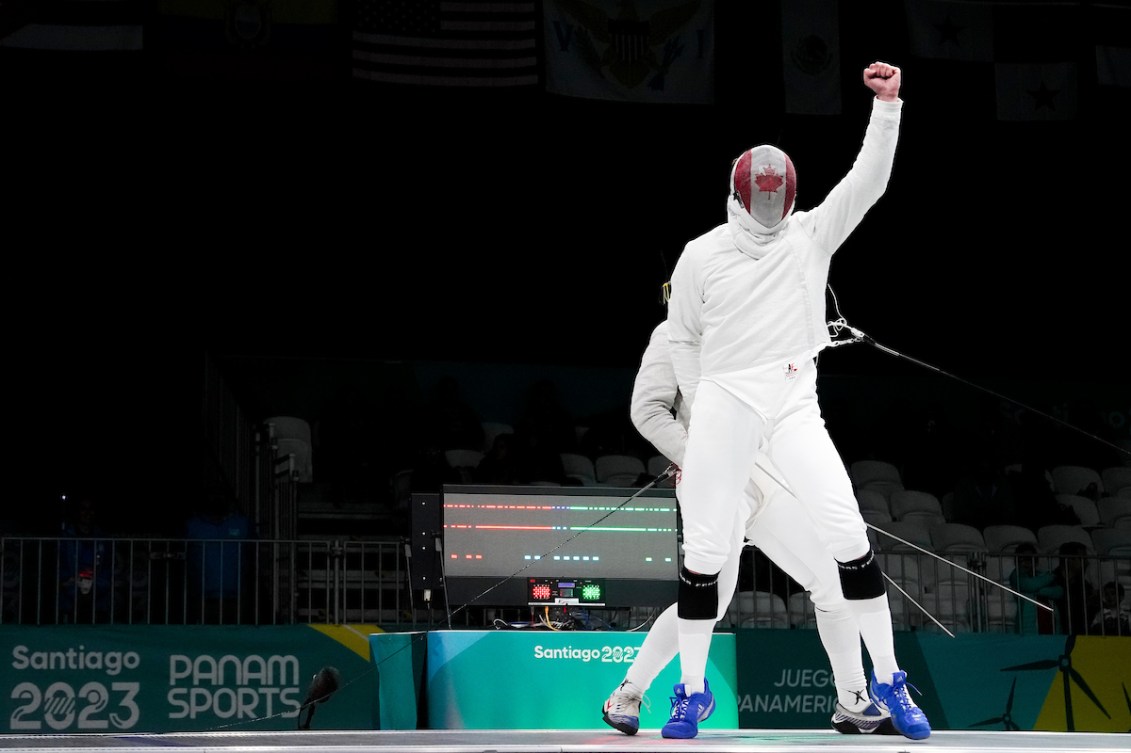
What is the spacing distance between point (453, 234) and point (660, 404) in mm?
8266

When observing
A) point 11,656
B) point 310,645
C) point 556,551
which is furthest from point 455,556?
point 11,656

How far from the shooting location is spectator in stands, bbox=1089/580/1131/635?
9.00 meters

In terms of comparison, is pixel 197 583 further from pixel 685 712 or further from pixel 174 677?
pixel 685 712

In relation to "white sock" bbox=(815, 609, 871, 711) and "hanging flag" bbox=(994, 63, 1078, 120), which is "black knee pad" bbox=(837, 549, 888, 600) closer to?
"white sock" bbox=(815, 609, 871, 711)

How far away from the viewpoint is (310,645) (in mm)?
7926

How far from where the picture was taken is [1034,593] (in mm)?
9086

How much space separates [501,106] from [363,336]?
223 cm

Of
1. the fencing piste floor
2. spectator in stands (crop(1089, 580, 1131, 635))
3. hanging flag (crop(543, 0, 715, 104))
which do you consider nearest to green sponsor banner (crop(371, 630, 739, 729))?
the fencing piste floor

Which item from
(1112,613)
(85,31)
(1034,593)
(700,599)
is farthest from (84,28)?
(1112,613)

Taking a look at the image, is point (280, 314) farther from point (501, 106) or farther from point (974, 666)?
point (974, 666)

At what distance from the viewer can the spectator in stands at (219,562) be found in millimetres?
8719

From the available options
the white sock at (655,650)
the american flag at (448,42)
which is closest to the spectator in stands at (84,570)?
the american flag at (448,42)

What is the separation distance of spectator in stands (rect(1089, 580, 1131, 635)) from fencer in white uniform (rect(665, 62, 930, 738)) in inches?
215

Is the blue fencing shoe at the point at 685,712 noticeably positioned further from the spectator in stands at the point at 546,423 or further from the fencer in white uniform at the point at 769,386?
the spectator in stands at the point at 546,423
